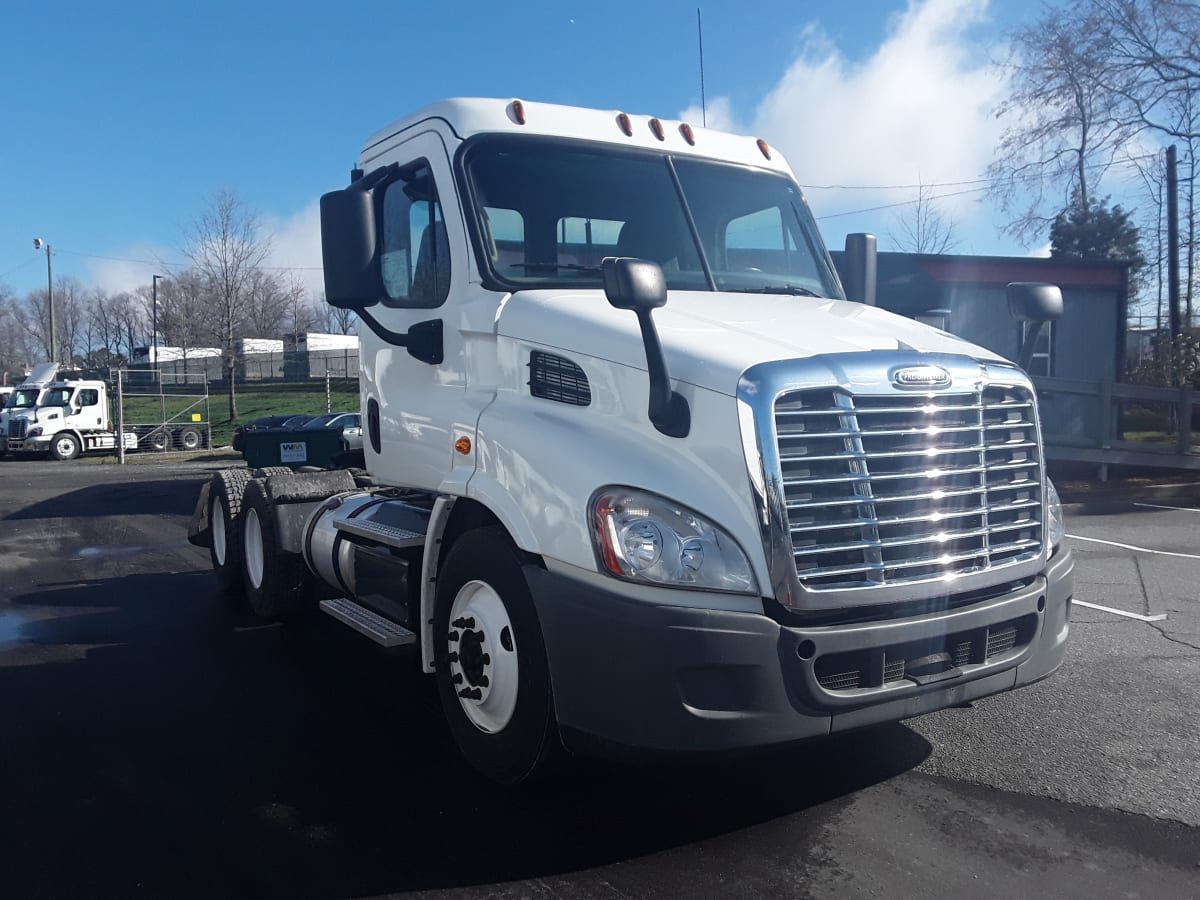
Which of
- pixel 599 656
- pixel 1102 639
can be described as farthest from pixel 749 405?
pixel 1102 639

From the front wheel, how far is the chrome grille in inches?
42.3

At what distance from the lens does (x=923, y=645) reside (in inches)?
138

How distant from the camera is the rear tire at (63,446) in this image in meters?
31.3

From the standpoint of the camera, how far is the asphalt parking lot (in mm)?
3389

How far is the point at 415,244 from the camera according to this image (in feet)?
16.3

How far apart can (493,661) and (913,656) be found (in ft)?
5.21

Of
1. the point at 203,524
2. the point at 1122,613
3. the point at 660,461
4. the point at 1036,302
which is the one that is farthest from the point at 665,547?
the point at 203,524

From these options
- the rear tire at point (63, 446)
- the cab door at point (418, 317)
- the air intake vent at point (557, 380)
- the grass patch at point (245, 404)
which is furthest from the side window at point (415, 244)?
the grass patch at point (245, 404)

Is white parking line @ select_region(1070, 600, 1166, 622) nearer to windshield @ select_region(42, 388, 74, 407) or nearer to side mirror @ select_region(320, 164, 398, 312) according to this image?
side mirror @ select_region(320, 164, 398, 312)

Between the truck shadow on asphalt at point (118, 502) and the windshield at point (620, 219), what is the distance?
11.7 metres

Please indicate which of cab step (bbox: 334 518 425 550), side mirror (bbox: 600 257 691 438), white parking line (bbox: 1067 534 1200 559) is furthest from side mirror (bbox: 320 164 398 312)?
white parking line (bbox: 1067 534 1200 559)

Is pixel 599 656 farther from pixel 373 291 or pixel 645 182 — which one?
pixel 645 182

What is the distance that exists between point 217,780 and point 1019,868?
3192 millimetres

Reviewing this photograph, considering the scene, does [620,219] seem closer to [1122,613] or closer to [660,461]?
[660,461]
